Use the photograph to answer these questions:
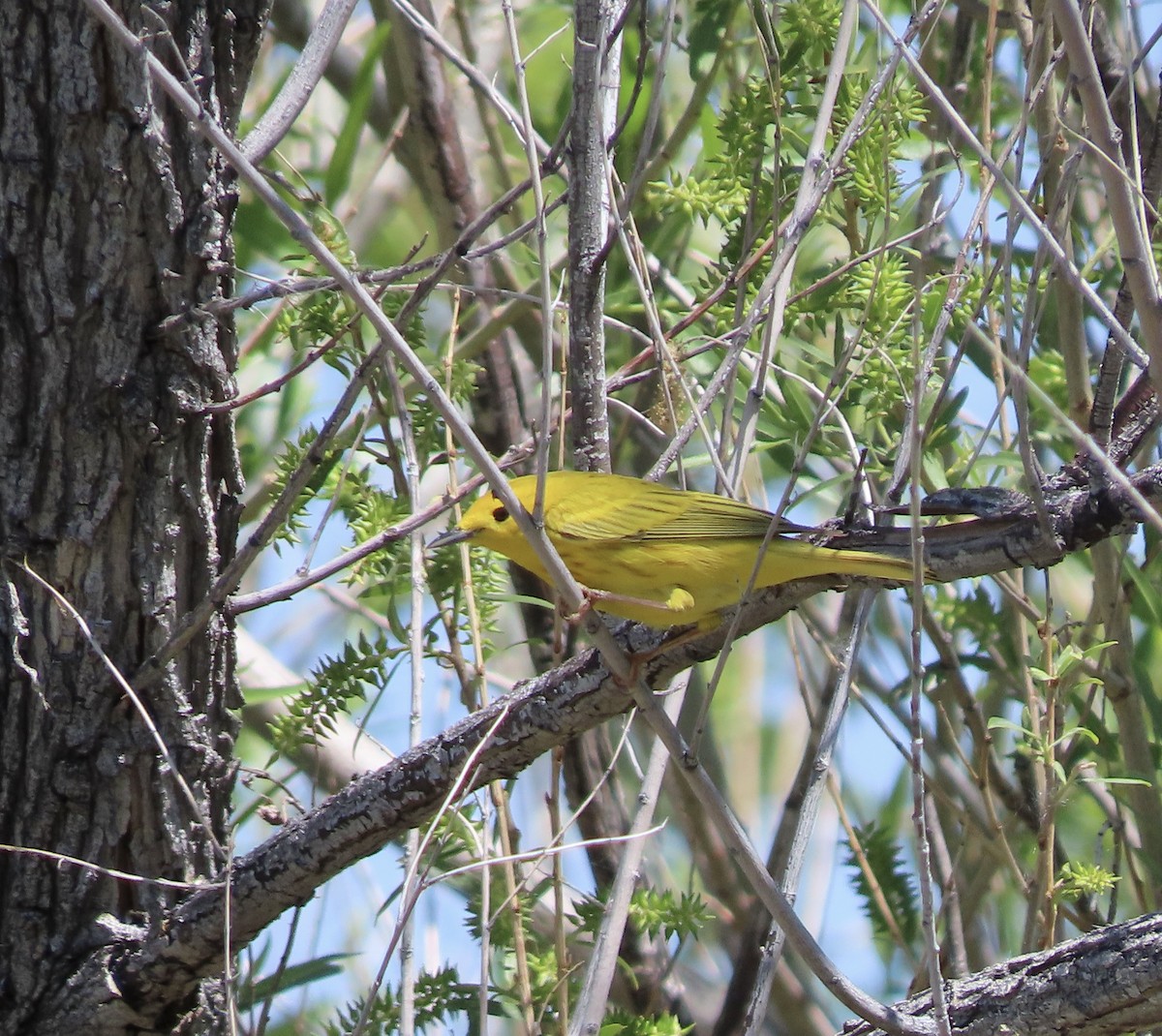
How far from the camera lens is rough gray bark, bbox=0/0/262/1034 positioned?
210 cm

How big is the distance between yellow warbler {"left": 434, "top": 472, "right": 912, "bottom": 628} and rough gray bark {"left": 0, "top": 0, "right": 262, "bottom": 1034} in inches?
25.8

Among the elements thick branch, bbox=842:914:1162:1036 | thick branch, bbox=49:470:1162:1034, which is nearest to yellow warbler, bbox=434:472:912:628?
thick branch, bbox=49:470:1162:1034

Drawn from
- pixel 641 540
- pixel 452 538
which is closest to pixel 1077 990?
pixel 641 540

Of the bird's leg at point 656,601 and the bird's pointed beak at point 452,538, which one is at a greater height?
the bird's pointed beak at point 452,538

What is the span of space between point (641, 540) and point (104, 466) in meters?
1.14

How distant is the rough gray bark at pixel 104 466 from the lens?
2.10 metres

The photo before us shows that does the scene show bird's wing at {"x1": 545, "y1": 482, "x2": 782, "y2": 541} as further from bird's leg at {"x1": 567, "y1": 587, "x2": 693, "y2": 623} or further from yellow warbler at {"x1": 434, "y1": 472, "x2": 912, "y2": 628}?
bird's leg at {"x1": 567, "y1": 587, "x2": 693, "y2": 623}

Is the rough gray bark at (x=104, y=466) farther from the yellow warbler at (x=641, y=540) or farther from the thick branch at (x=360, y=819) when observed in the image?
the yellow warbler at (x=641, y=540)

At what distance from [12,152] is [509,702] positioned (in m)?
1.20

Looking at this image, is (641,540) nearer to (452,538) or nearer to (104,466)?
(452,538)

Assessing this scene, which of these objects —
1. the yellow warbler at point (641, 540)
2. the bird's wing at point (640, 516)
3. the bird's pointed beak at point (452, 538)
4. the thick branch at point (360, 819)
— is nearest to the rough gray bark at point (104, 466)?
the thick branch at point (360, 819)

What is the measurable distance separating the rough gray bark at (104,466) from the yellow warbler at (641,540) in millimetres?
655

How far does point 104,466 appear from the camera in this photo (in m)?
2.21

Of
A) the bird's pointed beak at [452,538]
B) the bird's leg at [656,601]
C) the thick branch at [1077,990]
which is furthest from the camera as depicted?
the bird's pointed beak at [452,538]
